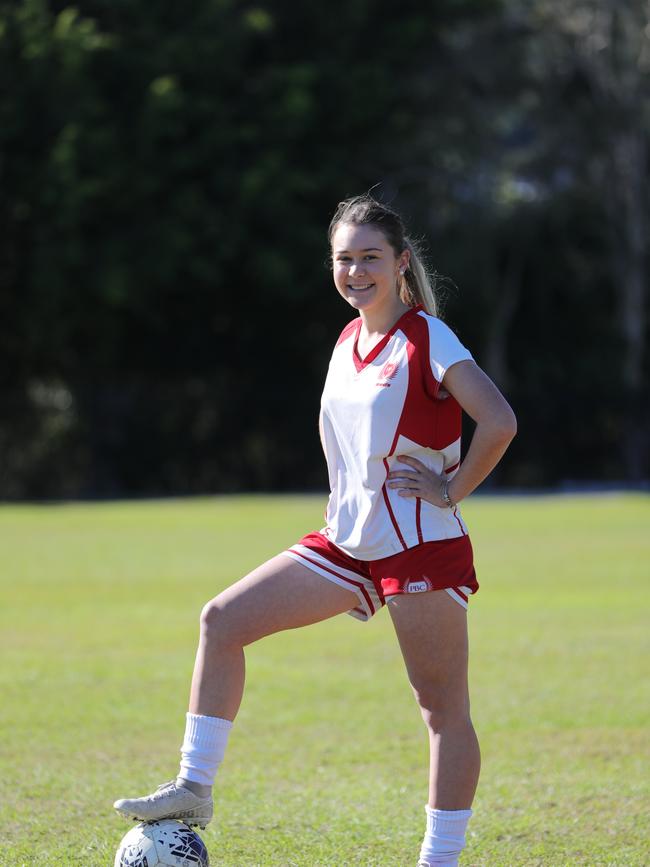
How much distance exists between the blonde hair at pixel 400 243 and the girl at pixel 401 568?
0.64 ft

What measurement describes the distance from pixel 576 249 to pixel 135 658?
2798 centimetres

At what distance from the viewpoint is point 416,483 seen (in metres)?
4.86

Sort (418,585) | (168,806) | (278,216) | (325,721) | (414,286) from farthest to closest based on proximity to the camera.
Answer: (278,216), (325,721), (414,286), (418,585), (168,806)

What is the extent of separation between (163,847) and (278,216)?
26.1 metres

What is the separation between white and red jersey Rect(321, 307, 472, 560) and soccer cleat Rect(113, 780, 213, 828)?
3.06 ft

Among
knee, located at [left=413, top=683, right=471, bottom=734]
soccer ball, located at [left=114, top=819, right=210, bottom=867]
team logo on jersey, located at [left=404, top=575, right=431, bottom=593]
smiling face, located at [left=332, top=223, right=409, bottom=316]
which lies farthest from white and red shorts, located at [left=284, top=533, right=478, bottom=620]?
soccer ball, located at [left=114, top=819, right=210, bottom=867]

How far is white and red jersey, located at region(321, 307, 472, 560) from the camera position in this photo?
15.9ft

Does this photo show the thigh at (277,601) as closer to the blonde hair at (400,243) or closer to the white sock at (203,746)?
the white sock at (203,746)

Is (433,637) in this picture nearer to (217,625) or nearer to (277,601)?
(277,601)

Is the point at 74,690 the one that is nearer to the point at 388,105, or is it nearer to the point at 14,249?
the point at 14,249

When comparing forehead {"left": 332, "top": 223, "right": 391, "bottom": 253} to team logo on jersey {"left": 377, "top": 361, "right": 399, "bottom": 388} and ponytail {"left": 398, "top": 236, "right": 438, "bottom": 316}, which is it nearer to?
ponytail {"left": 398, "top": 236, "right": 438, "bottom": 316}

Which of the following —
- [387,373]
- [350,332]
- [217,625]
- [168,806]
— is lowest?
[168,806]

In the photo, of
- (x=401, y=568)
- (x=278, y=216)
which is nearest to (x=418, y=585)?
(x=401, y=568)

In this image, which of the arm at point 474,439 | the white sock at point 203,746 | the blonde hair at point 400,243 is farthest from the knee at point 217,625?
the blonde hair at point 400,243
